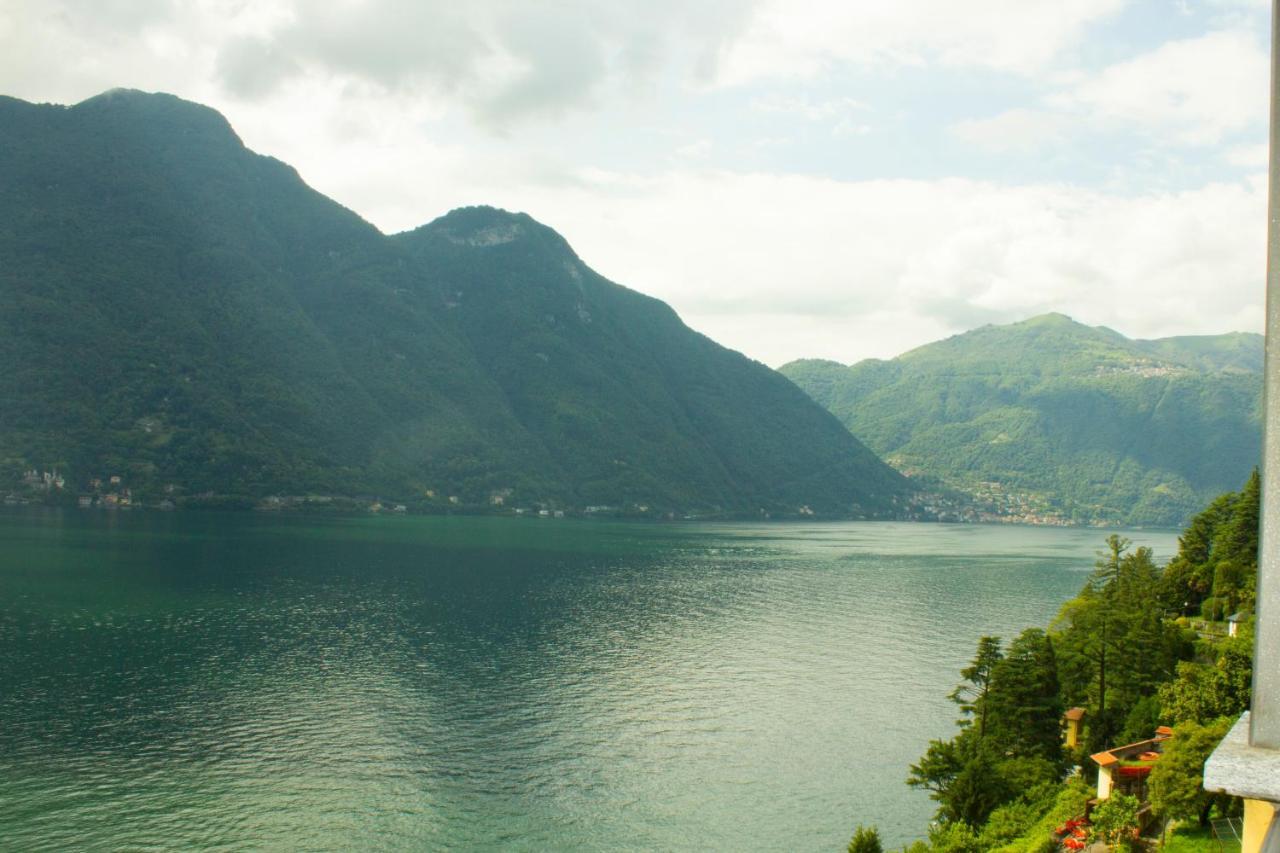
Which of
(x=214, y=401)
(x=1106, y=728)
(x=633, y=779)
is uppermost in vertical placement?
(x=214, y=401)

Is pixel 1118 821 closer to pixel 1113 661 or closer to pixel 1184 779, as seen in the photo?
pixel 1184 779

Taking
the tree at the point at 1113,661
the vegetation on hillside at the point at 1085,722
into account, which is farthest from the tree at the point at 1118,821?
the tree at the point at 1113,661

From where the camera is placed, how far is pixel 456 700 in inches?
1996

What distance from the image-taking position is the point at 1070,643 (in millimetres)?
49469

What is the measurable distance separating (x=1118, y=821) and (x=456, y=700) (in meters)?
34.5

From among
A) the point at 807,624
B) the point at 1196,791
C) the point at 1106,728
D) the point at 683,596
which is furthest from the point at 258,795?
the point at 683,596

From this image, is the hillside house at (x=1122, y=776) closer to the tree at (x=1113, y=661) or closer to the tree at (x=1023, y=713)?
the tree at (x=1023, y=713)

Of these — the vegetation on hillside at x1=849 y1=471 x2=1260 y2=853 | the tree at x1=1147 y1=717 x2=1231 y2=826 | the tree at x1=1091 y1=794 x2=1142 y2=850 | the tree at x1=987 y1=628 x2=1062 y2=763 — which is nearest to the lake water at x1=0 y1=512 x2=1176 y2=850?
the vegetation on hillside at x1=849 y1=471 x2=1260 y2=853

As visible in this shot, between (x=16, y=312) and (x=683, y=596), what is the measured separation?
163 meters

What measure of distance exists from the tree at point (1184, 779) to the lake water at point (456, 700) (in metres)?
10.8

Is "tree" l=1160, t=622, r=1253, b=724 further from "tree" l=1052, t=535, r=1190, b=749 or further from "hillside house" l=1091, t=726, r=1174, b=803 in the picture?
"tree" l=1052, t=535, r=1190, b=749

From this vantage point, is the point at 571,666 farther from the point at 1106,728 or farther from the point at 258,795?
the point at 1106,728

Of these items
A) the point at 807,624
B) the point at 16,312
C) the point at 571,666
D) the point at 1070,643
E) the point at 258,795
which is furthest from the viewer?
the point at 16,312

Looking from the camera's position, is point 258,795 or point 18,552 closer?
point 258,795
